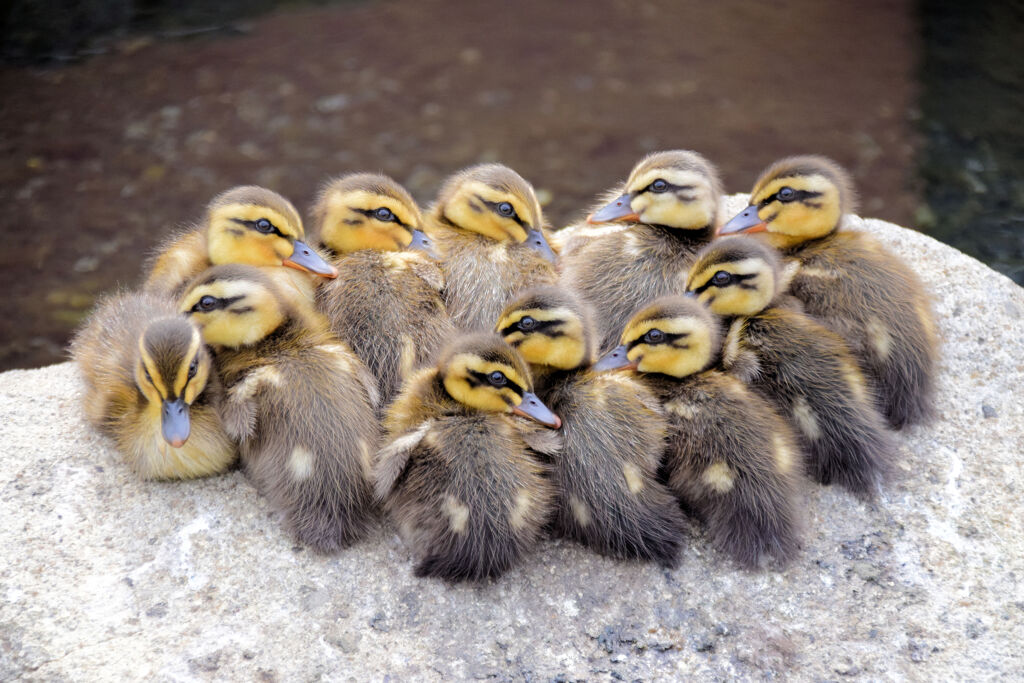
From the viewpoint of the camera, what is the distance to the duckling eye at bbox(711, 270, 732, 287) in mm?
2900

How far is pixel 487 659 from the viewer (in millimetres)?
2508

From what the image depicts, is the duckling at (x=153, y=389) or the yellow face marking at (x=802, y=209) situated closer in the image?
the duckling at (x=153, y=389)

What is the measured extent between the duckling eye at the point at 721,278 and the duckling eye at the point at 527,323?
0.52 meters

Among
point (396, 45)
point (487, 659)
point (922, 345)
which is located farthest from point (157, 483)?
point (396, 45)

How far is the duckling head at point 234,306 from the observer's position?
9.16 ft

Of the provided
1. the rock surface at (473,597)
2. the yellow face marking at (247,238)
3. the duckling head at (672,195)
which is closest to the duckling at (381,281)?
the yellow face marking at (247,238)

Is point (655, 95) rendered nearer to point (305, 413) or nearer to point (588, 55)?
point (588, 55)

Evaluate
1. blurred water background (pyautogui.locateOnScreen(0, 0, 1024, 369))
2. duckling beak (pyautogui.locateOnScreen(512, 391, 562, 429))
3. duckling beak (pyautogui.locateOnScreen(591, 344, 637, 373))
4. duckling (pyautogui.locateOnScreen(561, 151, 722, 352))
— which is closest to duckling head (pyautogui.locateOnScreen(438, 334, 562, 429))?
duckling beak (pyautogui.locateOnScreen(512, 391, 562, 429))

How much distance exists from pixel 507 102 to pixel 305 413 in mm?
3981

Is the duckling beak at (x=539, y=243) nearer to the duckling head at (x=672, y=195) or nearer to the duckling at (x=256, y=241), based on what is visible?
the duckling head at (x=672, y=195)

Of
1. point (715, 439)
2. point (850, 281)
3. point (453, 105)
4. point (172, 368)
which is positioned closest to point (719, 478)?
point (715, 439)

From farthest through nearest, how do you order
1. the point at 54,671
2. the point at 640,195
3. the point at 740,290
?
the point at 640,195, the point at 740,290, the point at 54,671

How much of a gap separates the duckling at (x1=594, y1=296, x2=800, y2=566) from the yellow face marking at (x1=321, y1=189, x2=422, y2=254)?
0.75 m

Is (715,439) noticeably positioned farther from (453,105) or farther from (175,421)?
(453,105)
